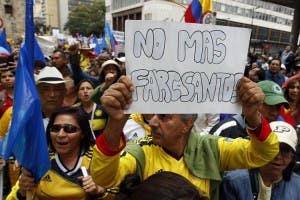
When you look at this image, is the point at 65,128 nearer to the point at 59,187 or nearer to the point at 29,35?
the point at 59,187

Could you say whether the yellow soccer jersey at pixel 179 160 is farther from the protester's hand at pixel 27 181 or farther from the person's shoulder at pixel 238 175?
the protester's hand at pixel 27 181

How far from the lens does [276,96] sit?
305cm

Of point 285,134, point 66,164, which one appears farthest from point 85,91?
point 285,134

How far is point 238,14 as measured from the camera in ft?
180

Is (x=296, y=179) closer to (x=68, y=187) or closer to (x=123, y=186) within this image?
(x=123, y=186)

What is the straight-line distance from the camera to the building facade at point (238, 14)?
41.9 m

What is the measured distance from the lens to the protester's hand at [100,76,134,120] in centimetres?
145

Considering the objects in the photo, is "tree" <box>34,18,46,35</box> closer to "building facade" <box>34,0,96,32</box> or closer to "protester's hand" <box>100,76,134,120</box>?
"building facade" <box>34,0,96,32</box>

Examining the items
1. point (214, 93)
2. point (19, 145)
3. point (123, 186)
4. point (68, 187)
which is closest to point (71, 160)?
point (68, 187)

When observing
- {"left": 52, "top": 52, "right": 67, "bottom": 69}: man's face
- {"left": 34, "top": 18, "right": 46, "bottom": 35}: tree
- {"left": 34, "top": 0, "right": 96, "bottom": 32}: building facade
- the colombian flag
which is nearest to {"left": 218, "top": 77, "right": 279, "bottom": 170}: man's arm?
the colombian flag

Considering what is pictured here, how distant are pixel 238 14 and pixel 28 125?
5670 centimetres

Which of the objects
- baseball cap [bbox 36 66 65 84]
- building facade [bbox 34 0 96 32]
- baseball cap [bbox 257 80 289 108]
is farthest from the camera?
building facade [bbox 34 0 96 32]

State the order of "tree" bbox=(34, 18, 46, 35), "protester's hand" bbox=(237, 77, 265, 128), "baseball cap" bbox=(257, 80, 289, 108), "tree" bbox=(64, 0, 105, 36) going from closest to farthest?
1. "protester's hand" bbox=(237, 77, 265, 128)
2. "baseball cap" bbox=(257, 80, 289, 108)
3. "tree" bbox=(34, 18, 46, 35)
4. "tree" bbox=(64, 0, 105, 36)

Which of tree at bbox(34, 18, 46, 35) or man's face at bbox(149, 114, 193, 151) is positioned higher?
man's face at bbox(149, 114, 193, 151)
